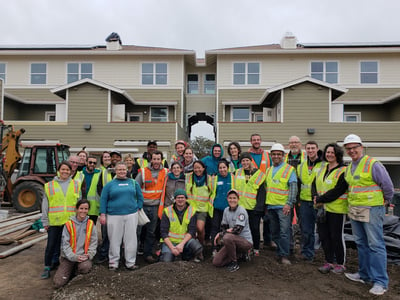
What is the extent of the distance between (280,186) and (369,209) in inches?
53.4

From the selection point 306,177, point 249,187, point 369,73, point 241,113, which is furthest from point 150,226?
point 369,73

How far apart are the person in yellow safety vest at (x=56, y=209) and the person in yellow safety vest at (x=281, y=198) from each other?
3.15 metres

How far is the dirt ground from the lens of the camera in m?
4.07

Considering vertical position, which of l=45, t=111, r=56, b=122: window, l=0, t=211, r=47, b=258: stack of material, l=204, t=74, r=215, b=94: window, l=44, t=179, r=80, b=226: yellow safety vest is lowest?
l=0, t=211, r=47, b=258: stack of material

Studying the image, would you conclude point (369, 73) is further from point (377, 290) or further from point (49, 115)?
point (49, 115)

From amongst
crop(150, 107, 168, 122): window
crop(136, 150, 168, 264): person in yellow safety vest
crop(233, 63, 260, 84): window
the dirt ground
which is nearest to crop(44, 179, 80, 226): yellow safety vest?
the dirt ground

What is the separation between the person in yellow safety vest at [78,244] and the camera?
4740 millimetres

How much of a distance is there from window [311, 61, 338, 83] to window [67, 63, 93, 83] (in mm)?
12919

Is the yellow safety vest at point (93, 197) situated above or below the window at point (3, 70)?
below

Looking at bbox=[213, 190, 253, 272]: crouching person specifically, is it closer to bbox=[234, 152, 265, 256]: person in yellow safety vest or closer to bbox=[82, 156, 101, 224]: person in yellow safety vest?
bbox=[234, 152, 265, 256]: person in yellow safety vest

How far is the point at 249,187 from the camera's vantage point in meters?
5.48

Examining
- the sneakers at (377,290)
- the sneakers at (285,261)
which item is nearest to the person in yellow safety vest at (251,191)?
the sneakers at (285,261)

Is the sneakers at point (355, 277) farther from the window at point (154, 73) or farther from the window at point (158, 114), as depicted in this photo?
the window at point (154, 73)

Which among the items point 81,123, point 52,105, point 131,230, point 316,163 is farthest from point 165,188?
point 52,105
